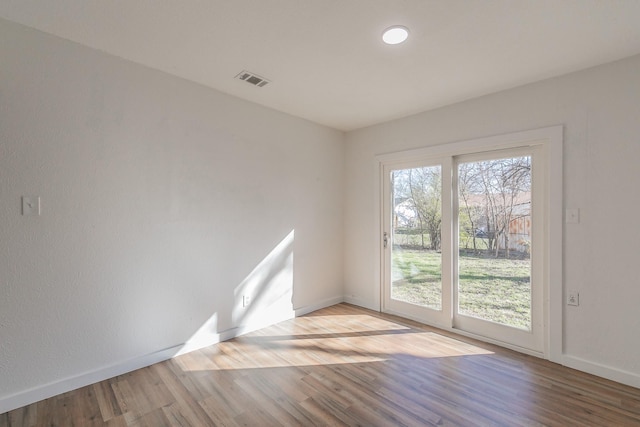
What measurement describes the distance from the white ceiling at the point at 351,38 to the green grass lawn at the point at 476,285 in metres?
1.75

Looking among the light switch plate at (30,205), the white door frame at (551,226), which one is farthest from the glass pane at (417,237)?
the light switch plate at (30,205)

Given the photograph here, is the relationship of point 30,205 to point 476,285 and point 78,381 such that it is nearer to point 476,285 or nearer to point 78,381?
point 78,381

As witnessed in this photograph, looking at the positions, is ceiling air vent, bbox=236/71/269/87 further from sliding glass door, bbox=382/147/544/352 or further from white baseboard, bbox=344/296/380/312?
white baseboard, bbox=344/296/380/312

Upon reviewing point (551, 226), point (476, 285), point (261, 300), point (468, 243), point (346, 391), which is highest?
point (551, 226)

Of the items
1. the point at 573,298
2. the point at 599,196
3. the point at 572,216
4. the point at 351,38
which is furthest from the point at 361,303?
the point at 351,38

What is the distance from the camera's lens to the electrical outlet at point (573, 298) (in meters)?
2.49

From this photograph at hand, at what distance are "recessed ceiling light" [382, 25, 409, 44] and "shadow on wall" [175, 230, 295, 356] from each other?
230cm

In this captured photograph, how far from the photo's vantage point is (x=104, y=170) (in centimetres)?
229

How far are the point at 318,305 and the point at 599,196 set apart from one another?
3099 millimetres

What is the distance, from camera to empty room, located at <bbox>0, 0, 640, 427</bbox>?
6.30 feet

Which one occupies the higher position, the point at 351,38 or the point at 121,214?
the point at 351,38

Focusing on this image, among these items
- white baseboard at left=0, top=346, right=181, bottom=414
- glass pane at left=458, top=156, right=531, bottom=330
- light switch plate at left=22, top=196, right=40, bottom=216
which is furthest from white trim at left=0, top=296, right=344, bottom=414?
glass pane at left=458, top=156, right=531, bottom=330

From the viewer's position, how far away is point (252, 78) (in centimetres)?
268

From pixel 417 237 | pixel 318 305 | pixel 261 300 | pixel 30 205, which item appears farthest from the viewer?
pixel 318 305
